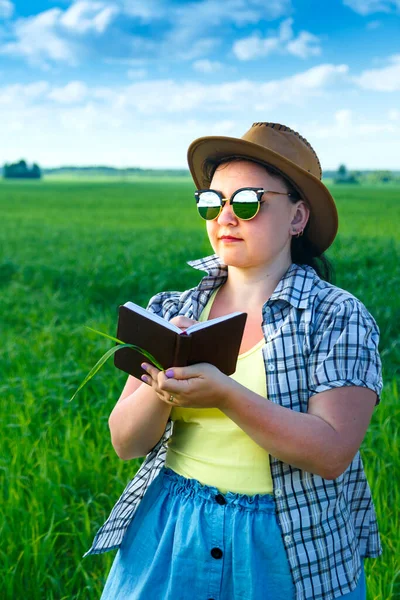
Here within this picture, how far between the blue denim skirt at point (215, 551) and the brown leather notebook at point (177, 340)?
31 cm

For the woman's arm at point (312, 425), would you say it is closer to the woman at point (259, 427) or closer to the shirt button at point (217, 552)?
the woman at point (259, 427)

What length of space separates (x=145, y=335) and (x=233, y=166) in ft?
1.84

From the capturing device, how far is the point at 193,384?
152cm

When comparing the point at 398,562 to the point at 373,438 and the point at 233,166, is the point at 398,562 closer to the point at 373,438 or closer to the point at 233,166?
the point at 373,438

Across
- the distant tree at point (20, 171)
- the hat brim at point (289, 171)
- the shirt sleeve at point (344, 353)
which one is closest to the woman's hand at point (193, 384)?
the shirt sleeve at point (344, 353)

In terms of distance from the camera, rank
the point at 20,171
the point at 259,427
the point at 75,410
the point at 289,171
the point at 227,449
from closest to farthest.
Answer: the point at 259,427
the point at 227,449
the point at 289,171
the point at 75,410
the point at 20,171

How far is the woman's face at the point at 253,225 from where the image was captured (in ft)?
5.86

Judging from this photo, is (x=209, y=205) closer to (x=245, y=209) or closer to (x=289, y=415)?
(x=245, y=209)

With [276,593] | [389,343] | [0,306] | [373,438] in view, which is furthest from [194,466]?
[0,306]

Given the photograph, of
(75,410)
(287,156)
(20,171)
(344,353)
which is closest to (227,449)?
(344,353)

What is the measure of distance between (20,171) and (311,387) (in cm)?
8986

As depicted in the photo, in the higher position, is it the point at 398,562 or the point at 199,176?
the point at 199,176

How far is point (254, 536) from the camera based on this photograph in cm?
164

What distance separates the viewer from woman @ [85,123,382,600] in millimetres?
1628
